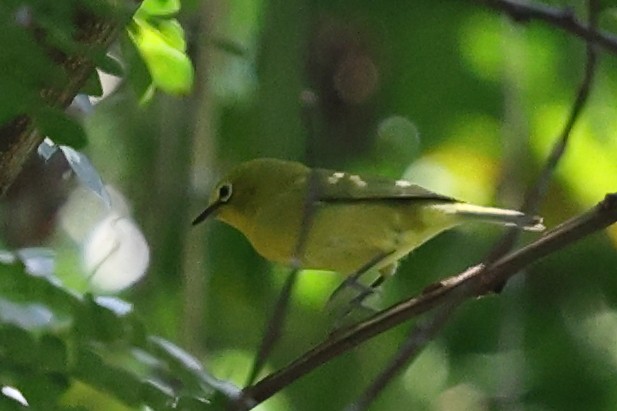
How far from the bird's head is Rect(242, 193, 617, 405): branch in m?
0.69

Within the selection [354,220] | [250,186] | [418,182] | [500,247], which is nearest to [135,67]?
[500,247]

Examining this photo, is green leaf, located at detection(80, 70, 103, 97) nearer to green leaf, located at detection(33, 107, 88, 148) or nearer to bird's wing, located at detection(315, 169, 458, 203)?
green leaf, located at detection(33, 107, 88, 148)

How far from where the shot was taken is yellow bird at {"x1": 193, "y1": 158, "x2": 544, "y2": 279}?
4.00 ft

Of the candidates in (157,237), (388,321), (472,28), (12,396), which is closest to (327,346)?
(388,321)

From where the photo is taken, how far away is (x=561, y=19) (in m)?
0.71

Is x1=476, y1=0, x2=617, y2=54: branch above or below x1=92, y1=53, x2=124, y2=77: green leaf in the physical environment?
above

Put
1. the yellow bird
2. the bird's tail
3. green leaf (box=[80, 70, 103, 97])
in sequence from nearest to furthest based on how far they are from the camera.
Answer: green leaf (box=[80, 70, 103, 97]) → the bird's tail → the yellow bird

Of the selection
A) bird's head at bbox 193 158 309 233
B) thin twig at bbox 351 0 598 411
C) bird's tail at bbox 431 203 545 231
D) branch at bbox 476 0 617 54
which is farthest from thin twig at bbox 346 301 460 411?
bird's head at bbox 193 158 309 233

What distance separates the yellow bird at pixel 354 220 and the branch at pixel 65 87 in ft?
1.85

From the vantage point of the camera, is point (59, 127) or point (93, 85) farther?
point (93, 85)

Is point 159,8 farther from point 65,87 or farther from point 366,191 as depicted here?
point 366,191

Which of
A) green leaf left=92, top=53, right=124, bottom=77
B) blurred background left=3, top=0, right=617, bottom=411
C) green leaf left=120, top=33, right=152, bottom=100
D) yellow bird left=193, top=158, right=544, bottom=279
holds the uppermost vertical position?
blurred background left=3, top=0, right=617, bottom=411

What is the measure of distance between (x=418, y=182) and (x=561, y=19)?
3.36 feet

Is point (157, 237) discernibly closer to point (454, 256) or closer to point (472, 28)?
point (454, 256)
